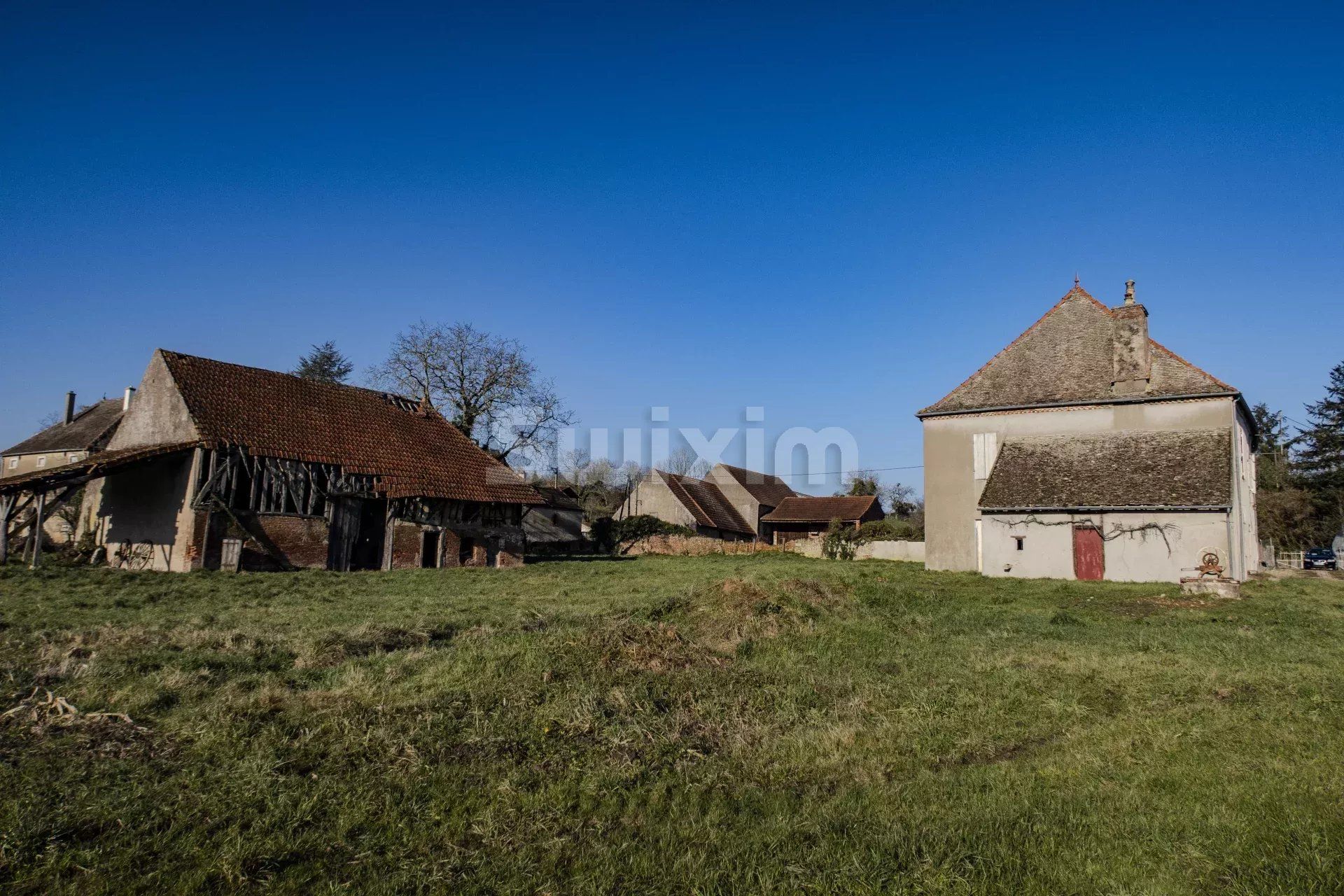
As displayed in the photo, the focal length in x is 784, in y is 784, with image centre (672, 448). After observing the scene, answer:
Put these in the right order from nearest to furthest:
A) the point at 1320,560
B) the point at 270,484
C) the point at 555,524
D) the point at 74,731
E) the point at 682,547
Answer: the point at 74,731
the point at 270,484
the point at 1320,560
the point at 682,547
the point at 555,524

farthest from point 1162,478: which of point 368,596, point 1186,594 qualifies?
point 368,596

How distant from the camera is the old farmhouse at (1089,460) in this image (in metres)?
23.9

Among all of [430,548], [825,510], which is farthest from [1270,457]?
[430,548]

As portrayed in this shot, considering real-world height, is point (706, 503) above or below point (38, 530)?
above

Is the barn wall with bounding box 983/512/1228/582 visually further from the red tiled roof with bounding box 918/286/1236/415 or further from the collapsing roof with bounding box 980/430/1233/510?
the red tiled roof with bounding box 918/286/1236/415

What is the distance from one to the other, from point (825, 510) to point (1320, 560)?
2825 cm

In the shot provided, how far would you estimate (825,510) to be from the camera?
57156 millimetres

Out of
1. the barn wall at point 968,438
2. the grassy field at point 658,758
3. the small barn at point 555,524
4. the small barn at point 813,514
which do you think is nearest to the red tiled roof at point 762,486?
the small barn at point 813,514

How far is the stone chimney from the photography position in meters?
26.6

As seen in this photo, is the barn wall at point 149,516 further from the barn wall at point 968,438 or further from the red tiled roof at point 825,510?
the red tiled roof at point 825,510

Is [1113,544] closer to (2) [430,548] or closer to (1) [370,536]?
(2) [430,548]

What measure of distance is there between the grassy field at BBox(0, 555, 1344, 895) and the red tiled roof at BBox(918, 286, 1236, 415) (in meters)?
15.8

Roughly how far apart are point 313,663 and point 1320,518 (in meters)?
64.8

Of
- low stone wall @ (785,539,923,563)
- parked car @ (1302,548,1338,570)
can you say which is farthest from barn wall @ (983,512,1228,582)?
parked car @ (1302,548,1338,570)
